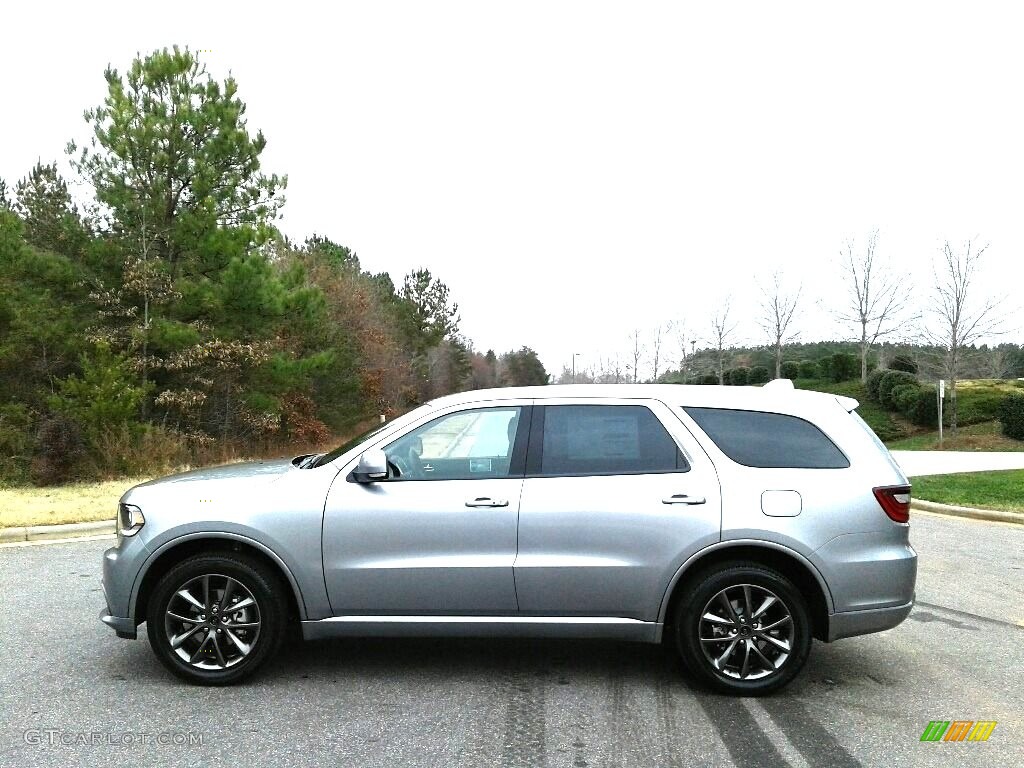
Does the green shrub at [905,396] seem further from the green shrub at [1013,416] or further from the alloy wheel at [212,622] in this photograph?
the alloy wheel at [212,622]

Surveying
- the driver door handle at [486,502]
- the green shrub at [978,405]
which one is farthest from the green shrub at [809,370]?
the driver door handle at [486,502]

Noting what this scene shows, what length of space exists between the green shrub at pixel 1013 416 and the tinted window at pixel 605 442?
30.1 meters

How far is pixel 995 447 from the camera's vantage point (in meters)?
28.1

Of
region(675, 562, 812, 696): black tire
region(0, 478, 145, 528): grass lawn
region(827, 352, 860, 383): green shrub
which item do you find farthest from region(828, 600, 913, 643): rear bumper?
region(827, 352, 860, 383): green shrub

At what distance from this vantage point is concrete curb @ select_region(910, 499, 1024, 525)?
11289 millimetres

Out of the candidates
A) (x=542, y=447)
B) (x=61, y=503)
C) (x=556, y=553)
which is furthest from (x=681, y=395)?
(x=61, y=503)

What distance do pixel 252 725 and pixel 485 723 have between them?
3.85 ft

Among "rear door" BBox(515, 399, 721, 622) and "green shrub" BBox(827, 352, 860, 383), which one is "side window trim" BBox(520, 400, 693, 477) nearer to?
"rear door" BBox(515, 399, 721, 622)

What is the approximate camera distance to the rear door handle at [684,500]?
173 inches

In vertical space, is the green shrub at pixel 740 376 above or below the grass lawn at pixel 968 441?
above

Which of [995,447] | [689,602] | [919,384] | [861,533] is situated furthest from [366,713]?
[919,384]

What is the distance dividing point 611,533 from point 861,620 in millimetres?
1488

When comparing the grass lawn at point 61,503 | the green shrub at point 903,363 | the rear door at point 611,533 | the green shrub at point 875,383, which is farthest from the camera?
the green shrub at point 903,363

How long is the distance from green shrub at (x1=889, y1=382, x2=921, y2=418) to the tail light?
3422 centimetres
